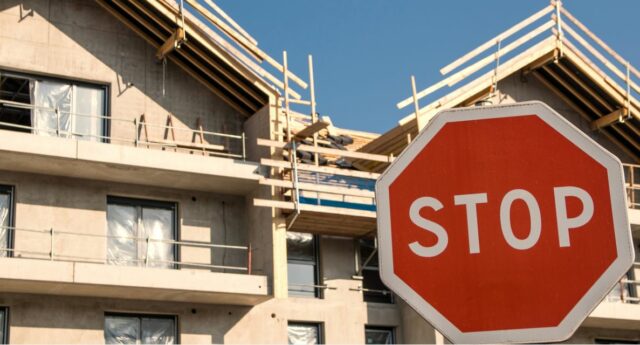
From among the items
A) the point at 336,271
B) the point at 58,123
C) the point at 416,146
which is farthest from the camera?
the point at 336,271

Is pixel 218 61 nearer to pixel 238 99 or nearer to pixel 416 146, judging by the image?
pixel 238 99

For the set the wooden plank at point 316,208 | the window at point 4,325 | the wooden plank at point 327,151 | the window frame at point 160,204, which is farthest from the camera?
the wooden plank at point 327,151

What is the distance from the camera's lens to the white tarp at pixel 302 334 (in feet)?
81.7

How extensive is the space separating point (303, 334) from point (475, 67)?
8.01 m

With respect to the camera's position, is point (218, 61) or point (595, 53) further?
point (595, 53)

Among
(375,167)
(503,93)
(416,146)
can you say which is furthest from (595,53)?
(416,146)

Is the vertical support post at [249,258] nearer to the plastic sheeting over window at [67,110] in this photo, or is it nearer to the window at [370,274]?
the window at [370,274]

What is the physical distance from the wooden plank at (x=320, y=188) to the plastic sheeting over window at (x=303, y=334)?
11.4ft

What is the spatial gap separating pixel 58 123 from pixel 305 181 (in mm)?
6109

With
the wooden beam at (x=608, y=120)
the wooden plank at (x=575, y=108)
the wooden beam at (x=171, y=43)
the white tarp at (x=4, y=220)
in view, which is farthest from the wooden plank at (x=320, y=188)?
the wooden beam at (x=608, y=120)

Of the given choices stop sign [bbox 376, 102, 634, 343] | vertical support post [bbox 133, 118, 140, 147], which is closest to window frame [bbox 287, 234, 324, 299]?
vertical support post [bbox 133, 118, 140, 147]

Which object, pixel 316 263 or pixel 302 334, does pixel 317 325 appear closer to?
pixel 302 334

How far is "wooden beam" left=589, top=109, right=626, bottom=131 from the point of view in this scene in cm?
2853

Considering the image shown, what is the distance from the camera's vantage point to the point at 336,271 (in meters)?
26.0
